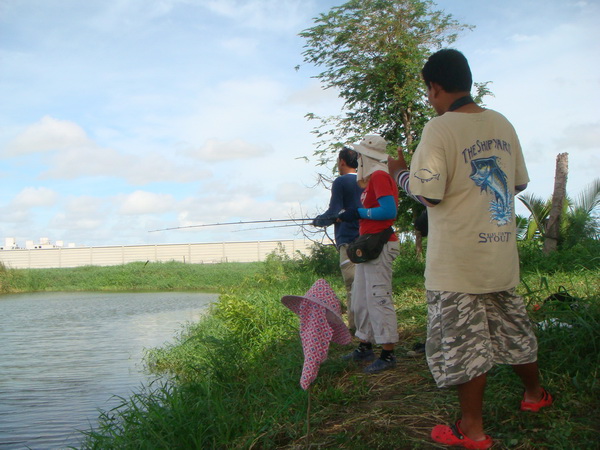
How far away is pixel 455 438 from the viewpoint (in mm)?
2721

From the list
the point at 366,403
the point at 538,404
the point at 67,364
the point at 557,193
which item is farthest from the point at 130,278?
the point at 538,404

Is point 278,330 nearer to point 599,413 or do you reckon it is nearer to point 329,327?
point 329,327

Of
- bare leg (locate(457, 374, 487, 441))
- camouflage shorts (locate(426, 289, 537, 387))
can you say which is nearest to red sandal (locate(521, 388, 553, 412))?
camouflage shorts (locate(426, 289, 537, 387))

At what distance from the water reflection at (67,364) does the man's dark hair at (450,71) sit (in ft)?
14.8

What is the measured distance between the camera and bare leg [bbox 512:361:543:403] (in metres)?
2.85

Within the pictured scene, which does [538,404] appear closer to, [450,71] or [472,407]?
[472,407]

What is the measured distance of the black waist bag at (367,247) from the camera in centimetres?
404

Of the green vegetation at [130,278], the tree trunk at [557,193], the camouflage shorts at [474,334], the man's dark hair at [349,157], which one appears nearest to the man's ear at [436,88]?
the camouflage shorts at [474,334]

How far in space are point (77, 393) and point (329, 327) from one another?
17.4ft

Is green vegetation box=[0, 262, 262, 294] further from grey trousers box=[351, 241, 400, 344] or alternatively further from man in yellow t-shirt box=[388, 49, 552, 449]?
man in yellow t-shirt box=[388, 49, 552, 449]

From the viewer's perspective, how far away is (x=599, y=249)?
31.2ft

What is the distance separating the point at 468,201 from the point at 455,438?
3.61ft

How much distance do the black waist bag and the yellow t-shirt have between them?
4.37 ft

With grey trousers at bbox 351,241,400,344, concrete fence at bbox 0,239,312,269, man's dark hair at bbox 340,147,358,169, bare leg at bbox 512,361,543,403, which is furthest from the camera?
concrete fence at bbox 0,239,312,269
